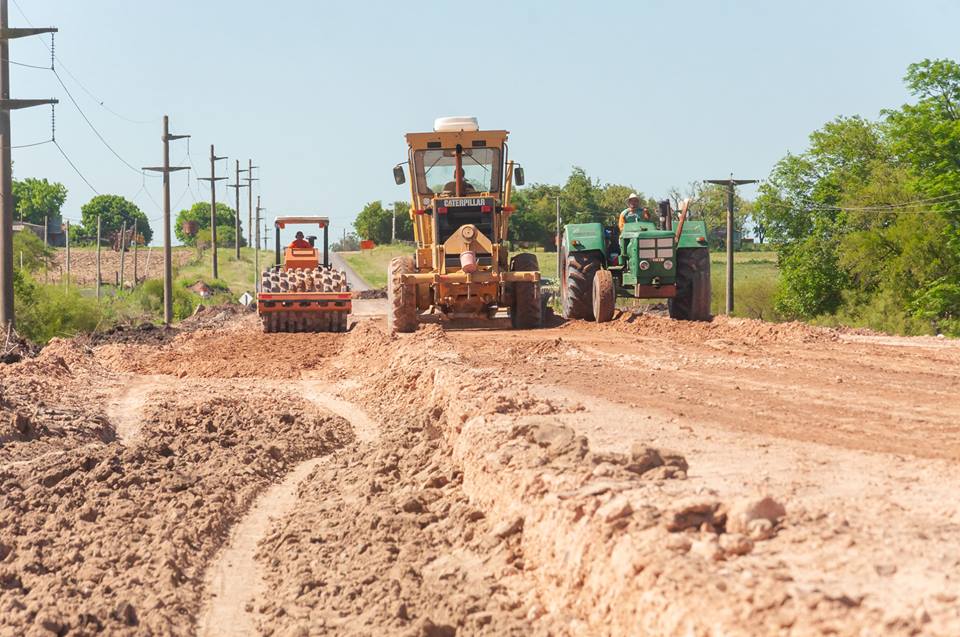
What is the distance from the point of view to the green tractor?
67.9 feet

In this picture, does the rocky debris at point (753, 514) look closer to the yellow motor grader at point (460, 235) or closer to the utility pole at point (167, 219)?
Result: the yellow motor grader at point (460, 235)

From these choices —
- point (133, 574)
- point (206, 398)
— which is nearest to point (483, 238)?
point (206, 398)

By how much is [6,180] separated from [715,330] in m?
13.4

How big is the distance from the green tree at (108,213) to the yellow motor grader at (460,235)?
4906 inches

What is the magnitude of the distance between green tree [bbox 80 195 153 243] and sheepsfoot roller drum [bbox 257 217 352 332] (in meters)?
120

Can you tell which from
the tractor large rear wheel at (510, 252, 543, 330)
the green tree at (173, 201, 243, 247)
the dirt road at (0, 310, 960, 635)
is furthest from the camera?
the green tree at (173, 201, 243, 247)

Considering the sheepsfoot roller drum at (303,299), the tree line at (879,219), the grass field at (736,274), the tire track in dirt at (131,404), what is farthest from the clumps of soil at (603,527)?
the tree line at (879,219)

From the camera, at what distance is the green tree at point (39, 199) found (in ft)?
443

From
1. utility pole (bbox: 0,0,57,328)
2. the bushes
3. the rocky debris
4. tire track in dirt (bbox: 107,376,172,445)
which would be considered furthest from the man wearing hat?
the bushes

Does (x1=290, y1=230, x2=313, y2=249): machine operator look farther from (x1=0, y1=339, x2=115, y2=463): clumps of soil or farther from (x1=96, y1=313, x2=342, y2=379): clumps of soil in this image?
(x1=0, y1=339, x2=115, y2=463): clumps of soil

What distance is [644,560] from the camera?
5.52 m

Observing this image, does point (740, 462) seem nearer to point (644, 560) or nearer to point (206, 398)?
point (644, 560)

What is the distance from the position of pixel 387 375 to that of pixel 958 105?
36.4 meters

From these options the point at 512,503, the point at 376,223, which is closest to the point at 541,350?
the point at 512,503
